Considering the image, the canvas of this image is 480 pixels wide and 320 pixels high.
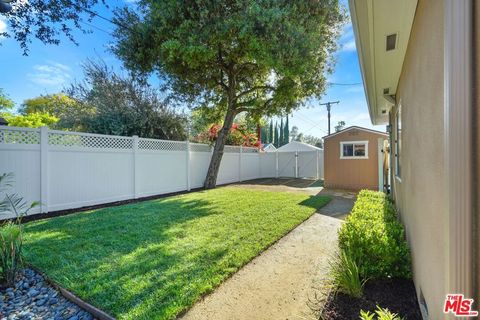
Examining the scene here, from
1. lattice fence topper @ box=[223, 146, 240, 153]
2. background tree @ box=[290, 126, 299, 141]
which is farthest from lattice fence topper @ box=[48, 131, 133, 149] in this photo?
background tree @ box=[290, 126, 299, 141]

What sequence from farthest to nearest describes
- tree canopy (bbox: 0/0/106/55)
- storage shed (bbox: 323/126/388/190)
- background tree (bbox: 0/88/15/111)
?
background tree (bbox: 0/88/15/111)
storage shed (bbox: 323/126/388/190)
tree canopy (bbox: 0/0/106/55)

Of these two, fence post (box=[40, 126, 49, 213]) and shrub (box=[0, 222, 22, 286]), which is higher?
fence post (box=[40, 126, 49, 213])

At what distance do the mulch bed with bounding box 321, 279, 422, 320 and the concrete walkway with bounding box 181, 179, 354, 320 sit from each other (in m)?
0.24

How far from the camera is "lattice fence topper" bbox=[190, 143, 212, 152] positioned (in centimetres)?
1083

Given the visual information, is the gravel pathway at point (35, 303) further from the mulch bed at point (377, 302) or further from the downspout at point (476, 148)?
the downspout at point (476, 148)

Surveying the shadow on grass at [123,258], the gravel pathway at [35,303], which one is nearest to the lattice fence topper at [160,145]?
the shadow on grass at [123,258]

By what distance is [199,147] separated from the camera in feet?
36.8

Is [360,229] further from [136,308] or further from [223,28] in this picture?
[223,28]

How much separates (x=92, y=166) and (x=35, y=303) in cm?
502

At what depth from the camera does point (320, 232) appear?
4898 mm

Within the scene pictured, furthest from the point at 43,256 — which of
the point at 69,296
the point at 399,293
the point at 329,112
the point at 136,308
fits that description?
the point at 329,112

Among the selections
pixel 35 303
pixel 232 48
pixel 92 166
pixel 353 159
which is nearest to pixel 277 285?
pixel 35 303

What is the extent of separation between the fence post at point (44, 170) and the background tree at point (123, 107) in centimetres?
365

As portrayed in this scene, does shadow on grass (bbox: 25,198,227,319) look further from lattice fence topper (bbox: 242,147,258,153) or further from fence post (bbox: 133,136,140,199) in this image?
lattice fence topper (bbox: 242,147,258,153)
